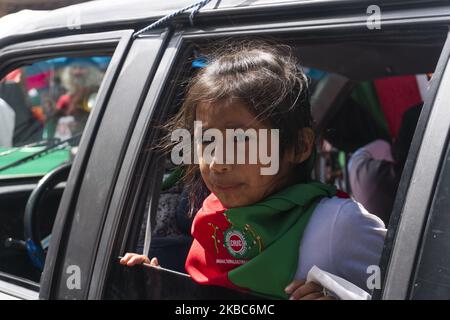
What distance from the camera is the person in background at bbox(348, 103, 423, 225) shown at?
9.84ft

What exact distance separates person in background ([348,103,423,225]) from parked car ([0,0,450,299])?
4.42 feet

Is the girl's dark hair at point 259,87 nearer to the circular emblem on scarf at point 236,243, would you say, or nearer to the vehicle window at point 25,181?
the circular emblem on scarf at point 236,243

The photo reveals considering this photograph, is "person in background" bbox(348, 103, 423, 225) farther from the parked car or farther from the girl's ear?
the girl's ear

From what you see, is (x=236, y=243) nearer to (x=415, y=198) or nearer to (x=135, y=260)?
(x=135, y=260)

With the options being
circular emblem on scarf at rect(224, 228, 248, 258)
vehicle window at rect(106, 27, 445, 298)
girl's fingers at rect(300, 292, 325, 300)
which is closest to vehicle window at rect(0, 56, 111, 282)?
vehicle window at rect(106, 27, 445, 298)

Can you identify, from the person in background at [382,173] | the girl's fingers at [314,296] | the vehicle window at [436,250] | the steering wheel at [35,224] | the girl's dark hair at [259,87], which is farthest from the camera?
the person in background at [382,173]

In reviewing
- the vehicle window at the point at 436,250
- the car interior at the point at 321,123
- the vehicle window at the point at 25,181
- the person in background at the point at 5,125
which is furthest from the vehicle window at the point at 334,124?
the person in background at the point at 5,125

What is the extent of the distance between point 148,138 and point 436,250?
2.50 feet

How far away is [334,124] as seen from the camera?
3496 mm

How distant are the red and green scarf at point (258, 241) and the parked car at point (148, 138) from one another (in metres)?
0.05

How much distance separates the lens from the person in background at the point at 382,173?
9.84 ft
